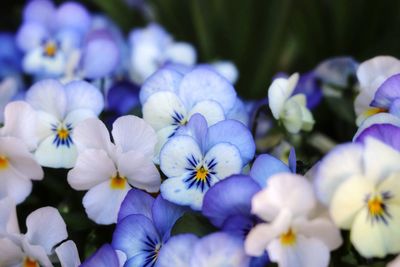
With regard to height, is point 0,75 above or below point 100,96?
below

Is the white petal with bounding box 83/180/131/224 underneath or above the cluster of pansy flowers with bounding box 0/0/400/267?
underneath

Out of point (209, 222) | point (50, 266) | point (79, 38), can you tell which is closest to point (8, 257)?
point (50, 266)

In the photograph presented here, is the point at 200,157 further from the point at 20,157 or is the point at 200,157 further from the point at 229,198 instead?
the point at 20,157

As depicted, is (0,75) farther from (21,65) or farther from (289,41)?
(289,41)

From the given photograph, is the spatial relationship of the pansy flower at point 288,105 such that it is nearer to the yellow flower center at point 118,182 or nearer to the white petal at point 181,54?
the yellow flower center at point 118,182

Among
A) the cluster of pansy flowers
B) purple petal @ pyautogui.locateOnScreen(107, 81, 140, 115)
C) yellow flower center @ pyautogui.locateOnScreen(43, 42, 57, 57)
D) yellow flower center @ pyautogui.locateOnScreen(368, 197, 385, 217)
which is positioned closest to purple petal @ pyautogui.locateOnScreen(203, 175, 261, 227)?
the cluster of pansy flowers

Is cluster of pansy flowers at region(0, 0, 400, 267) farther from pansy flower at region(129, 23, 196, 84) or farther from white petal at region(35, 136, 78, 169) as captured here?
pansy flower at region(129, 23, 196, 84)
